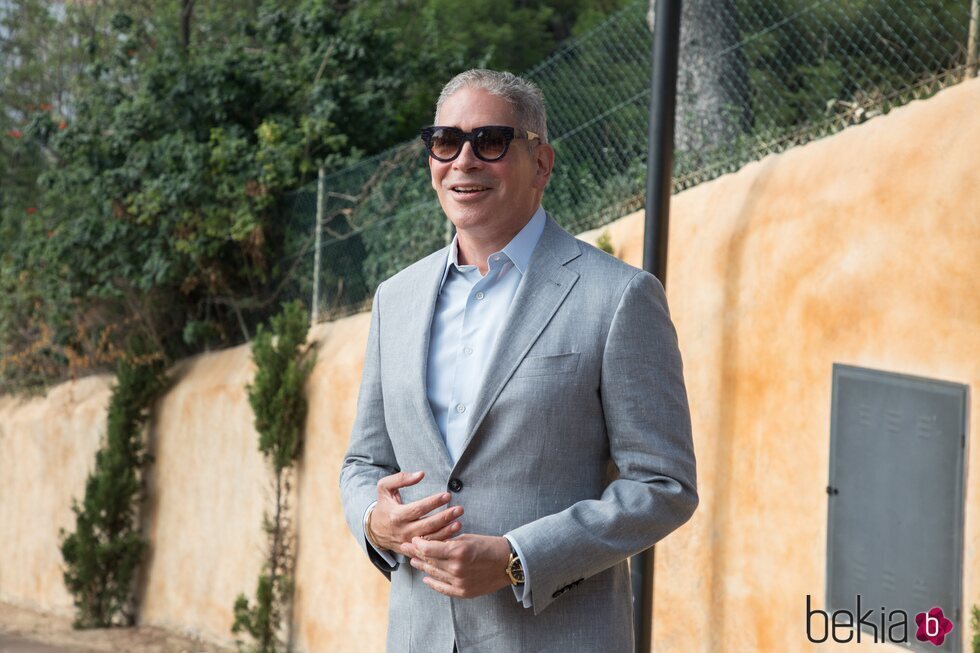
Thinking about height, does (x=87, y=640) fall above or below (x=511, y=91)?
below

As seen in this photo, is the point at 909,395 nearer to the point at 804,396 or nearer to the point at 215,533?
the point at 804,396

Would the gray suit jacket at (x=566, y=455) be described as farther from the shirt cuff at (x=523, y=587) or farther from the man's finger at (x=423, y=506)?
the man's finger at (x=423, y=506)

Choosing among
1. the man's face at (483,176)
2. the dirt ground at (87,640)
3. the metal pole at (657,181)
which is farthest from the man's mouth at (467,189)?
the dirt ground at (87,640)

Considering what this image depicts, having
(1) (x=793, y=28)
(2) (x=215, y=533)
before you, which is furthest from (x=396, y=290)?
(2) (x=215, y=533)

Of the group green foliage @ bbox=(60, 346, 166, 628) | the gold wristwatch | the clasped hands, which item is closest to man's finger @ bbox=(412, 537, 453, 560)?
the clasped hands

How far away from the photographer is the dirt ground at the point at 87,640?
8.85 meters

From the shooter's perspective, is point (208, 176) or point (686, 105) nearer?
point (686, 105)

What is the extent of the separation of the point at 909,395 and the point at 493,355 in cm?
246

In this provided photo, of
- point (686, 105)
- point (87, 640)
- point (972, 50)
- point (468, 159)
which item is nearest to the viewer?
point (468, 159)

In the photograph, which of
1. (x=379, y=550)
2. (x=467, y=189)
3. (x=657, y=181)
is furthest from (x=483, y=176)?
(x=657, y=181)

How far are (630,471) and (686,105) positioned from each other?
5.17 metres

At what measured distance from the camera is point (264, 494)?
27.3ft

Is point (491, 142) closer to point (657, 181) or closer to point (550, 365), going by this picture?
point (550, 365)

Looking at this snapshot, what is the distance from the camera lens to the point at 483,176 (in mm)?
2271
